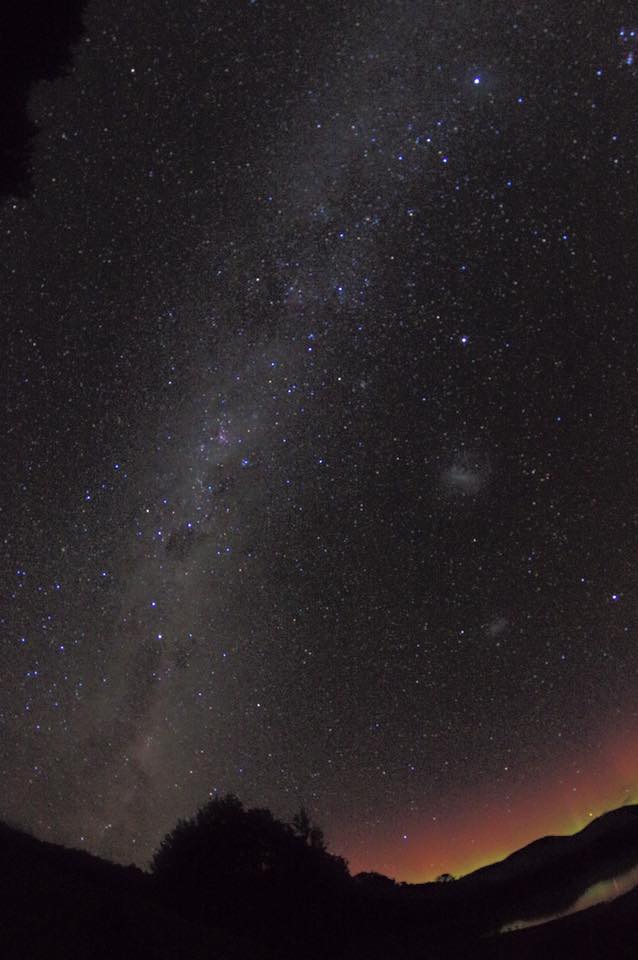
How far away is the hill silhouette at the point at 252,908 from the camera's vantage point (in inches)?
275

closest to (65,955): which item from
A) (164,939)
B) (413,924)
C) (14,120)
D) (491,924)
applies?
(164,939)

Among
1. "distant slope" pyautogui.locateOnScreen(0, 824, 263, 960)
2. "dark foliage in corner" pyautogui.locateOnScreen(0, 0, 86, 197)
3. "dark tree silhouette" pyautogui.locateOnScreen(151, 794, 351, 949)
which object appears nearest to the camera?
"distant slope" pyautogui.locateOnScreen(0, 824, 263, 960)

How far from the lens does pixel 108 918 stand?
7.09 metres

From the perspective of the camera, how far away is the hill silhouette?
6.98m

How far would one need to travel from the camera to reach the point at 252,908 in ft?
49.7

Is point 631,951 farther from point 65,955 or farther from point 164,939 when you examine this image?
point 65,955

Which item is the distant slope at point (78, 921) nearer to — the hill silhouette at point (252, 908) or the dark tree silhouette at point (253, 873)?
the hill silhouette at point (252, 908)

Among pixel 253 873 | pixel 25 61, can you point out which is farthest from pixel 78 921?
pixel 253 873

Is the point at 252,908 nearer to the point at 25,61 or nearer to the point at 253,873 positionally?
the point at 253,873

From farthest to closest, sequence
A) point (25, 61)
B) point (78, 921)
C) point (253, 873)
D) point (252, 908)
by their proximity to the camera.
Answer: point (253, 873) < point (252, 908) < point (78, 921) < point (25, 61)

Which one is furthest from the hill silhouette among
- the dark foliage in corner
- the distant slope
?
the dark foliage in corner

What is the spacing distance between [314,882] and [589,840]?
43198 millimetres

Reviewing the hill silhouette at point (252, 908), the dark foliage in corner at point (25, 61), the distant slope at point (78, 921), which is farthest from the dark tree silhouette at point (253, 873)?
the dark foliage in corner at point (25, 61)

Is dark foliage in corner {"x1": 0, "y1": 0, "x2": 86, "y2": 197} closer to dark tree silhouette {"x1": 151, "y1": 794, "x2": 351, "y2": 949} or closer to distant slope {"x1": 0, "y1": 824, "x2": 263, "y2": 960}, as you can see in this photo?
distant slope {"x1": 0, "y1": 824, "x2": 263, "y2": 960}
